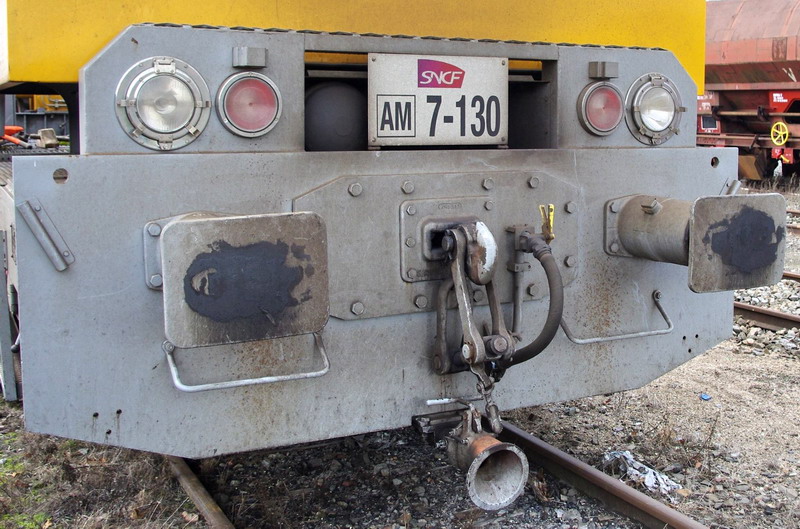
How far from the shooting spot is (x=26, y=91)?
3.33m

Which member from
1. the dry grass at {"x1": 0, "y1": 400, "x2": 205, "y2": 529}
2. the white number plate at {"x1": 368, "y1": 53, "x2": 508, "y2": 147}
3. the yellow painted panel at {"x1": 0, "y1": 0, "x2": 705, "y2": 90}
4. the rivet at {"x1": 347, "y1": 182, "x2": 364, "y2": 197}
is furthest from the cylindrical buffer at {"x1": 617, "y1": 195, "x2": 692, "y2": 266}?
the dry grass at {"x1": 0, "y1": 400, "x2": 205, "y2": 529}

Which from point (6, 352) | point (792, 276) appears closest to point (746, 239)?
point (6, 352)

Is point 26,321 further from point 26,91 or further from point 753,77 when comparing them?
point 753,77

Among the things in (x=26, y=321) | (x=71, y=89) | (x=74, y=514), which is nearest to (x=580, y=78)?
(x=71, y=89)

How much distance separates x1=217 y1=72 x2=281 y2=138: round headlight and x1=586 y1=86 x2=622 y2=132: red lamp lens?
1143mm

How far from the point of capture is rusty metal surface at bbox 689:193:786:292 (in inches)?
108

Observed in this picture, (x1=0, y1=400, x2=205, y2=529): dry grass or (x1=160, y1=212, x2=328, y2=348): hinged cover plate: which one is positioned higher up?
(x1=160, y1=212, x2=328, y2=348): hinged cover plate

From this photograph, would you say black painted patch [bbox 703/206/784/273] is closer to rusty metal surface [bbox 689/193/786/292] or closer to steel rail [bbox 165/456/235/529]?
rusty metal surface [bbox 689/193/786/292]

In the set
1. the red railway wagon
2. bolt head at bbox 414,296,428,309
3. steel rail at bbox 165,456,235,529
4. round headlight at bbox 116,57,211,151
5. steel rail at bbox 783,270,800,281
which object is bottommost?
steel rail at bbox 165,456,235,529

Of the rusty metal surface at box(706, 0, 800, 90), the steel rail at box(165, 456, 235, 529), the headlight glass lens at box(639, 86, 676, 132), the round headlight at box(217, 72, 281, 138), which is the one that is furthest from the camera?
the rusty metal surface at box(706, 0, 800, 90)

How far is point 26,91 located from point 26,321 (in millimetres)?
1355

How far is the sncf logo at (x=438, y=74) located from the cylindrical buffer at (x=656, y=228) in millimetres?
780

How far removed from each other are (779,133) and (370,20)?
13772mm

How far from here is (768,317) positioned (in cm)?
614
